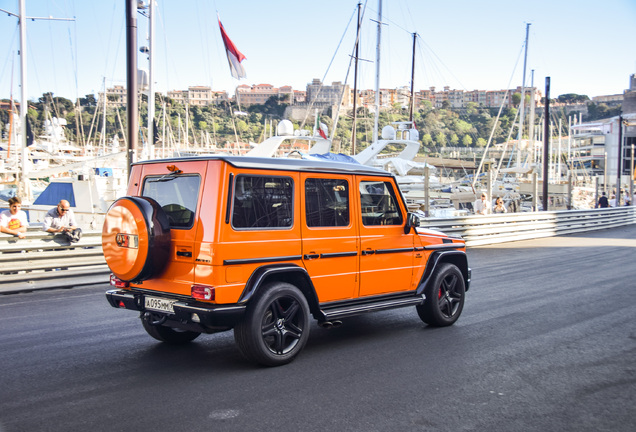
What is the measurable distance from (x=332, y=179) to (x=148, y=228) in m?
2.10

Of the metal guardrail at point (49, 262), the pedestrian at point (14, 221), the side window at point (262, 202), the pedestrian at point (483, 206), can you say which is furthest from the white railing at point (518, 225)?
the side window at point (262, 202)

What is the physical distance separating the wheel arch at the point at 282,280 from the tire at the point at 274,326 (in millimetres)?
91

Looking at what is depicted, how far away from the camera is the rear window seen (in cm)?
533

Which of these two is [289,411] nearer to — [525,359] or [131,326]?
[525,359]

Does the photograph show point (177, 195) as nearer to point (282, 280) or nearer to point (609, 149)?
point (282, 280)

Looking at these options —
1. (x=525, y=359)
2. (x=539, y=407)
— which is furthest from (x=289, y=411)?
(x=525, y=359)

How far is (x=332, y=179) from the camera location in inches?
244

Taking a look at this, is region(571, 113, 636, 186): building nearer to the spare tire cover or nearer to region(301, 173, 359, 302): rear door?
region(301, 173, 359, 302): rear door

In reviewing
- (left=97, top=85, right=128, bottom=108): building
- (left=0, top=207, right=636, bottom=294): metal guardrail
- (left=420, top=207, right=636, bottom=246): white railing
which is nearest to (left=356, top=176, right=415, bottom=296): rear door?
(left=0, top=207, right=636, bottom=294): metal guardrail

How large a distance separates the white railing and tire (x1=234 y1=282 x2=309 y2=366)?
34.2 feet

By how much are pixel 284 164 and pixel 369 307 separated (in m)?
1.91

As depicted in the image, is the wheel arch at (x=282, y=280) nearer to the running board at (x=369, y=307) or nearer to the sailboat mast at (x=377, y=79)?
the running board at (x=369, y=307)

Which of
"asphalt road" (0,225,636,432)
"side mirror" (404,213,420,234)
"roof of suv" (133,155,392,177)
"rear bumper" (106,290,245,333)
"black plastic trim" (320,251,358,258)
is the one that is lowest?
"asphalt road" (0,225,636,432)

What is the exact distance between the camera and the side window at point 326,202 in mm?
5938
